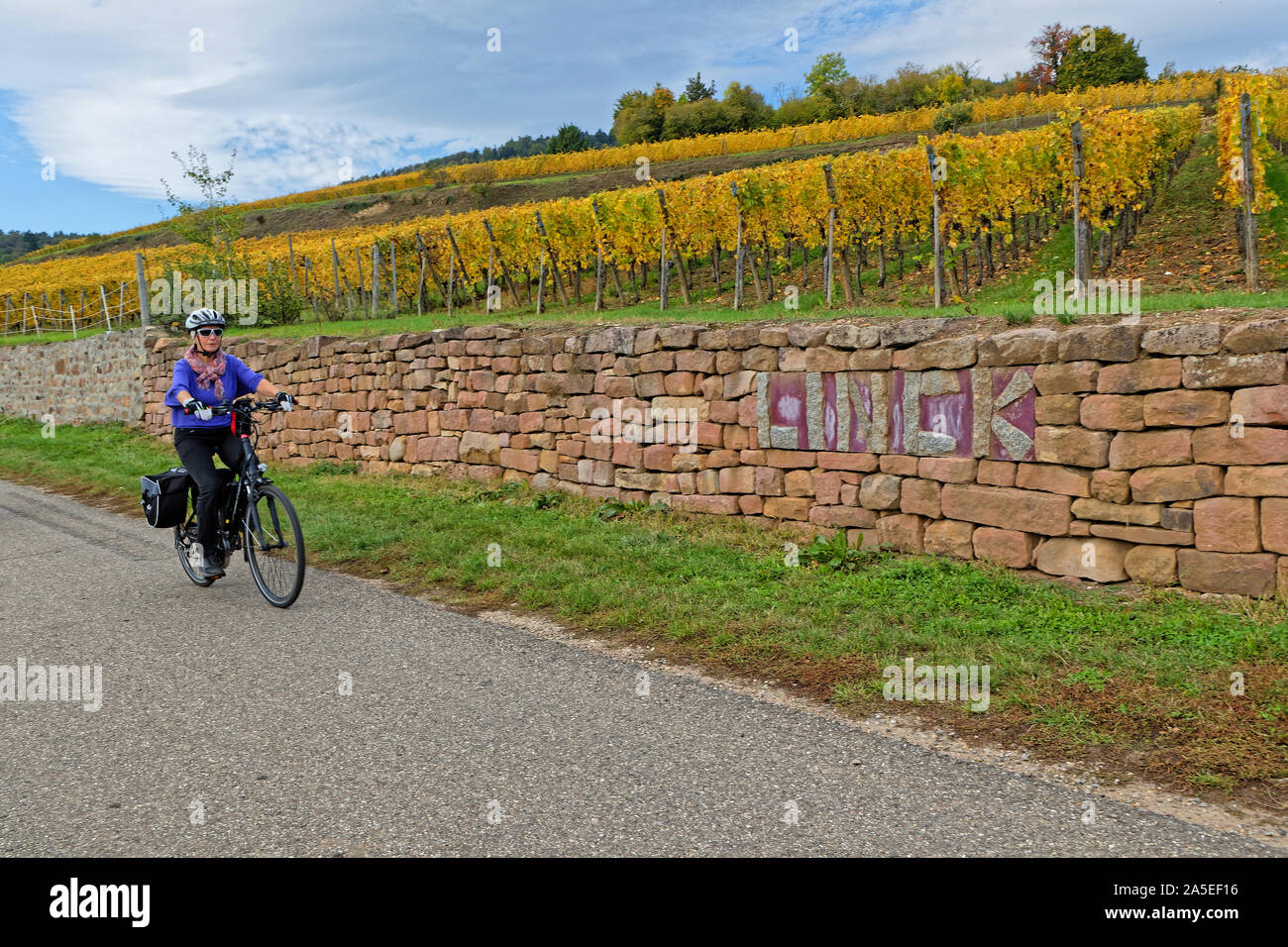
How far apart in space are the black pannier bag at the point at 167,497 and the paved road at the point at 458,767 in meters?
1.34

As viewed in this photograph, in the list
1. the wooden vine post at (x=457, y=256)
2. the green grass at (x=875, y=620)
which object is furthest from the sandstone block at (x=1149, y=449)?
the wooden vine post at (x=457, y=256)

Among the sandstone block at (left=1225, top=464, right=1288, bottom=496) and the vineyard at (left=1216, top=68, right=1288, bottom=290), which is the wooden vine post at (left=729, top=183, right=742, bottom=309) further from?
the sandstone block at (left=1225, top=464, right=1288, bottom=496)

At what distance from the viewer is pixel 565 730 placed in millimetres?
4227

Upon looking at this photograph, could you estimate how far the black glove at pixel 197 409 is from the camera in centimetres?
659

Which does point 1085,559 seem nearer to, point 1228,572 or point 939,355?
point 1228,572

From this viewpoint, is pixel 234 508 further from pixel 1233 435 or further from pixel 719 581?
pixel 1233 435

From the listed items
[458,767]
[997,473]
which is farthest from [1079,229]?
[458,767]

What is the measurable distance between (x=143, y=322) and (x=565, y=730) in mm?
19496

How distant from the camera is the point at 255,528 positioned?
6.73 metres

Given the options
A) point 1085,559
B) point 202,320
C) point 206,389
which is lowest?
point 1085,559

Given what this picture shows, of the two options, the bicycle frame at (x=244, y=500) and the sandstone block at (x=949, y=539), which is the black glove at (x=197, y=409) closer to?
the bicycle frame at (x=244, y=500)

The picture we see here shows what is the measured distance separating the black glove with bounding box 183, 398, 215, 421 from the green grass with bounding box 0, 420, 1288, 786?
1548 mm

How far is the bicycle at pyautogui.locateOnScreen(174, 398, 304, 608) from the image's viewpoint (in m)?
6.50

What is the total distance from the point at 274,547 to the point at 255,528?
26 centimetres
